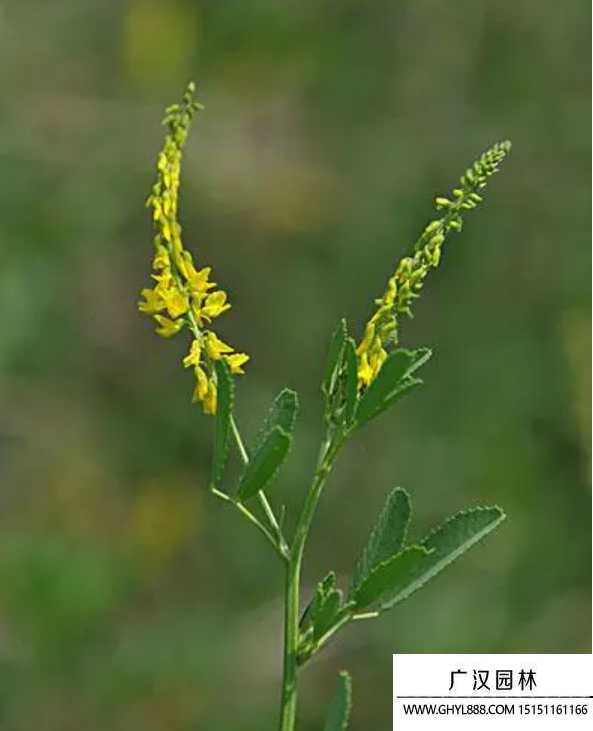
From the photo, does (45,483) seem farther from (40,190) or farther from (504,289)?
(504,289)

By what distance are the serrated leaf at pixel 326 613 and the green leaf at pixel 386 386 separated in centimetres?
12

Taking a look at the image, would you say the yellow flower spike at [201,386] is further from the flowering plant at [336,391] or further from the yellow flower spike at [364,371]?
the yellow flower spike at [364,371]

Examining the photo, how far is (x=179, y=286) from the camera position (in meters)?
1.02

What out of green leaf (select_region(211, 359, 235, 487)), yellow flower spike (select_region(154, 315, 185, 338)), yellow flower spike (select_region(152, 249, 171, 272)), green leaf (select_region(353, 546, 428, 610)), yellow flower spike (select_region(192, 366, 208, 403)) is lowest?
green leaf (select_region(353, 546, 428, 610))

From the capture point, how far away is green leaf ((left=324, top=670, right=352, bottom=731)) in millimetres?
906

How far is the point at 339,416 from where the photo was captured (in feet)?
3.24

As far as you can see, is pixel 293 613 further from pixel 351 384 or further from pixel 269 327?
pixel 269 327

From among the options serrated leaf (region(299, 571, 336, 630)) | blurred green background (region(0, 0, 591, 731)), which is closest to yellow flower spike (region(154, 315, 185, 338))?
serrated leaf (region(299, 571, 336, 630))

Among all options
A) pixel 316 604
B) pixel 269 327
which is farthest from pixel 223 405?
pixel 269 327

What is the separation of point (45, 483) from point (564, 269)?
1397mm

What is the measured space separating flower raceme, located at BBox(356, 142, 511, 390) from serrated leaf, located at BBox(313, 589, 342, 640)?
0.47 ft

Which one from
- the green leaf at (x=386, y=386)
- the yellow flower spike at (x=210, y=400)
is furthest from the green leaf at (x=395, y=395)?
the yellow flower spike at (x=210, y=400)

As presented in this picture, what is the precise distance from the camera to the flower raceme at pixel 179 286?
0.99 m

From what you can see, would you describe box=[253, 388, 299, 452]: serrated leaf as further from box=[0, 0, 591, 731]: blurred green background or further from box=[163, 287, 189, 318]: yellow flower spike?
box=[0, 0, 591, 731]: blurred green background
